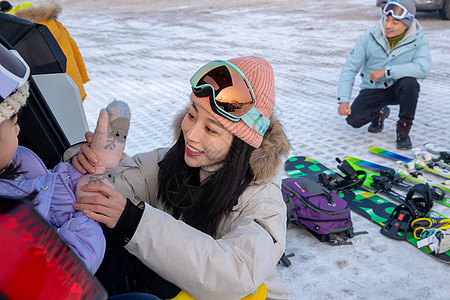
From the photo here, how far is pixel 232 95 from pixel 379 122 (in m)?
3.40

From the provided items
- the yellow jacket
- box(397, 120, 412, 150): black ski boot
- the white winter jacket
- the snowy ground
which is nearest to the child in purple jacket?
the white winter jacket

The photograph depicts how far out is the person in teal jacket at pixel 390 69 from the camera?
4.29m

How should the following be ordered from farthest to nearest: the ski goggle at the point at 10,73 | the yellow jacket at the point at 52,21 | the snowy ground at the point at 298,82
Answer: the yellow jacket at the point at 52,21, the snowy ground at the point at 298,82, the ski goggle at the point at 10,73

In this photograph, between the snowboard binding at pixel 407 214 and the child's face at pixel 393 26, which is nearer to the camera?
the snowboard binding at pixel 407 214

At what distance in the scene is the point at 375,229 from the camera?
2.94 metres

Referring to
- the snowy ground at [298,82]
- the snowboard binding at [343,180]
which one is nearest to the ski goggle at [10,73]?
the snowy ground at [298,82]

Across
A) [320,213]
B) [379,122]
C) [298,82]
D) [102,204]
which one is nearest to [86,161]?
[102,204]

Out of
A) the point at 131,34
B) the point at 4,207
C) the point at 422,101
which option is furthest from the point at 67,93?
the point at 131,34

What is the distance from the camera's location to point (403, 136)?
14.0ft

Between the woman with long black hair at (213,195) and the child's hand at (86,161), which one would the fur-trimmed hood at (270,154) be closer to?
the woman with long black hair at (213,195)

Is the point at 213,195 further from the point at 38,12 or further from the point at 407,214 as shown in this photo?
the point at 38,12

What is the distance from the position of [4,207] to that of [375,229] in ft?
9.18

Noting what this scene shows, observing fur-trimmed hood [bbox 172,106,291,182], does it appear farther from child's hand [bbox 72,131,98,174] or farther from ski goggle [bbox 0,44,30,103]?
ski goggle [bbox 0,44,30,103]

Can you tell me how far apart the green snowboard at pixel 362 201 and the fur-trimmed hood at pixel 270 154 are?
56.7 inches
